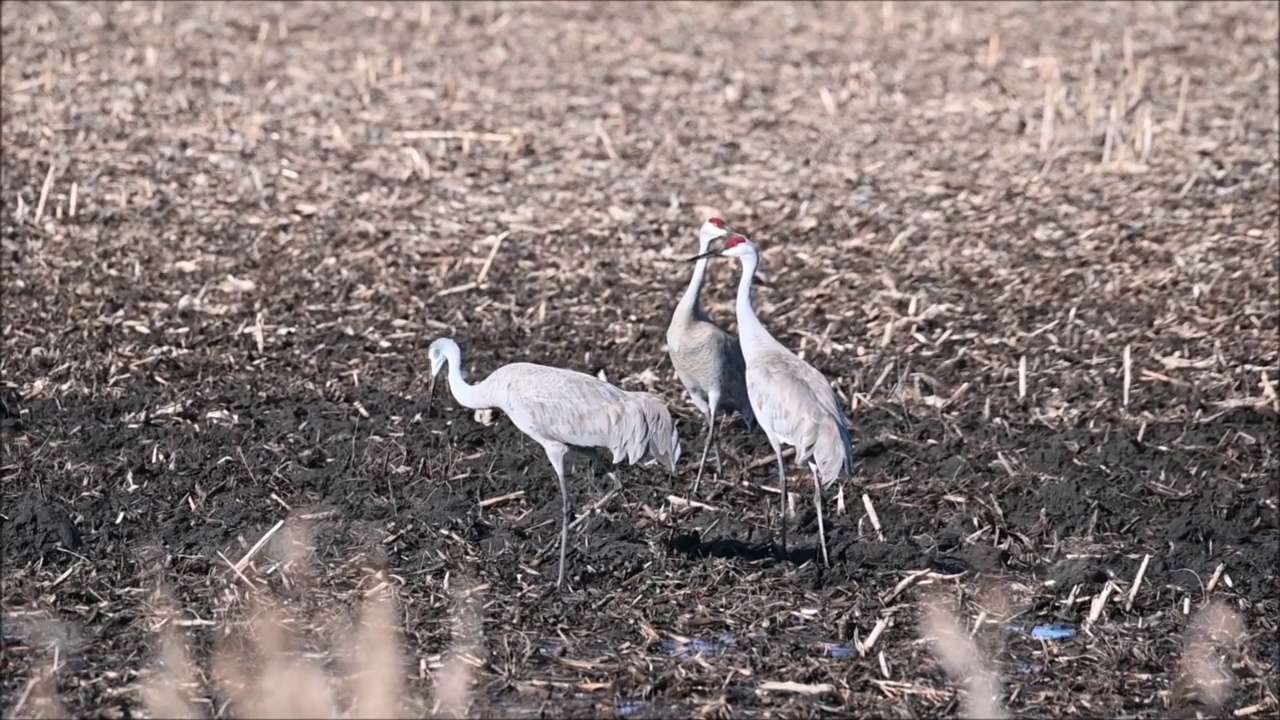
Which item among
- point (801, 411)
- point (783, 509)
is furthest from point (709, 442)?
point (801, 411)

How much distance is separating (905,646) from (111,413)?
3962 mm

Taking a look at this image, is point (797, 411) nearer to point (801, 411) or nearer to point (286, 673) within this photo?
point (801, 411)

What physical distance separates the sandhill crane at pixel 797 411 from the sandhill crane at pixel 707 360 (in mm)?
566

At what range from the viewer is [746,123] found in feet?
44.5

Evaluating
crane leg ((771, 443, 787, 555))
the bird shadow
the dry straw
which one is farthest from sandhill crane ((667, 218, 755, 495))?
the dry straw

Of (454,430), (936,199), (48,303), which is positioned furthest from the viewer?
(936,199)

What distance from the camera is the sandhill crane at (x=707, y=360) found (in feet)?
27.0

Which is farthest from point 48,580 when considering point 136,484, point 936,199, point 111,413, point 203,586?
point 936,199

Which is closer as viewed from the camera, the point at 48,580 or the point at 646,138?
the point at 48,580

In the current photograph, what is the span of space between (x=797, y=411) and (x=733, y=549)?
1.97 feet

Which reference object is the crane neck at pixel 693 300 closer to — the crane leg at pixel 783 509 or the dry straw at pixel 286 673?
the crane leg at pixel 783 509

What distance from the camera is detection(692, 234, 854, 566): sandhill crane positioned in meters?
7.17

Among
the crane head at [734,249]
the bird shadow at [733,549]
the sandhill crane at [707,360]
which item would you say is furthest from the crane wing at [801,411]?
the sandhill crane at [707,360]

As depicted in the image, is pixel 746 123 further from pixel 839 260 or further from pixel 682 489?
pixel 682 489
